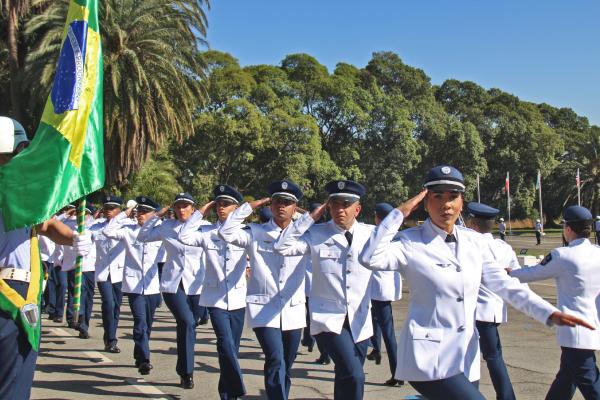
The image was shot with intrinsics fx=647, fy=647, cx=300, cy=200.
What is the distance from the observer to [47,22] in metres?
23.3

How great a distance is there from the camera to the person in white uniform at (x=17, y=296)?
371 centimetres

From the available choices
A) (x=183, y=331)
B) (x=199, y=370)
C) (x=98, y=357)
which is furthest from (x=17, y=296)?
(x=98, y=357)

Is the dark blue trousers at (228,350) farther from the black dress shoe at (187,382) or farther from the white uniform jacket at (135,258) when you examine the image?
the white uniform jacket at (135,258)

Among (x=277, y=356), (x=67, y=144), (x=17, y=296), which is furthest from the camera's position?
(x=277, y=356)

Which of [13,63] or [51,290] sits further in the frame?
[13,63]

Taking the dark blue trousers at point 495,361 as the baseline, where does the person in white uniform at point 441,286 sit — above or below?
above

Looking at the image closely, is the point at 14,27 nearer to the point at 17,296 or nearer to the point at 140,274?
the point at 140,274

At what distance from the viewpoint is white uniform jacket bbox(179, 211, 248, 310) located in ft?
22.5

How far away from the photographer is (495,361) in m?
5.71

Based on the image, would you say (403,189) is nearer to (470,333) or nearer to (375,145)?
(375,145)

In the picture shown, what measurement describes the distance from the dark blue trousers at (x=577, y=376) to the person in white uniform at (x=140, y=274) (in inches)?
194

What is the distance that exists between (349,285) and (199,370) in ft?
11.7

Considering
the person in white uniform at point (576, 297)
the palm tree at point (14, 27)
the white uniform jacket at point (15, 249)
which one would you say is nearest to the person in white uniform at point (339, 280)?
the person in white uniform at point (576, 297)

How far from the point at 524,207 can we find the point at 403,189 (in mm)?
15479
